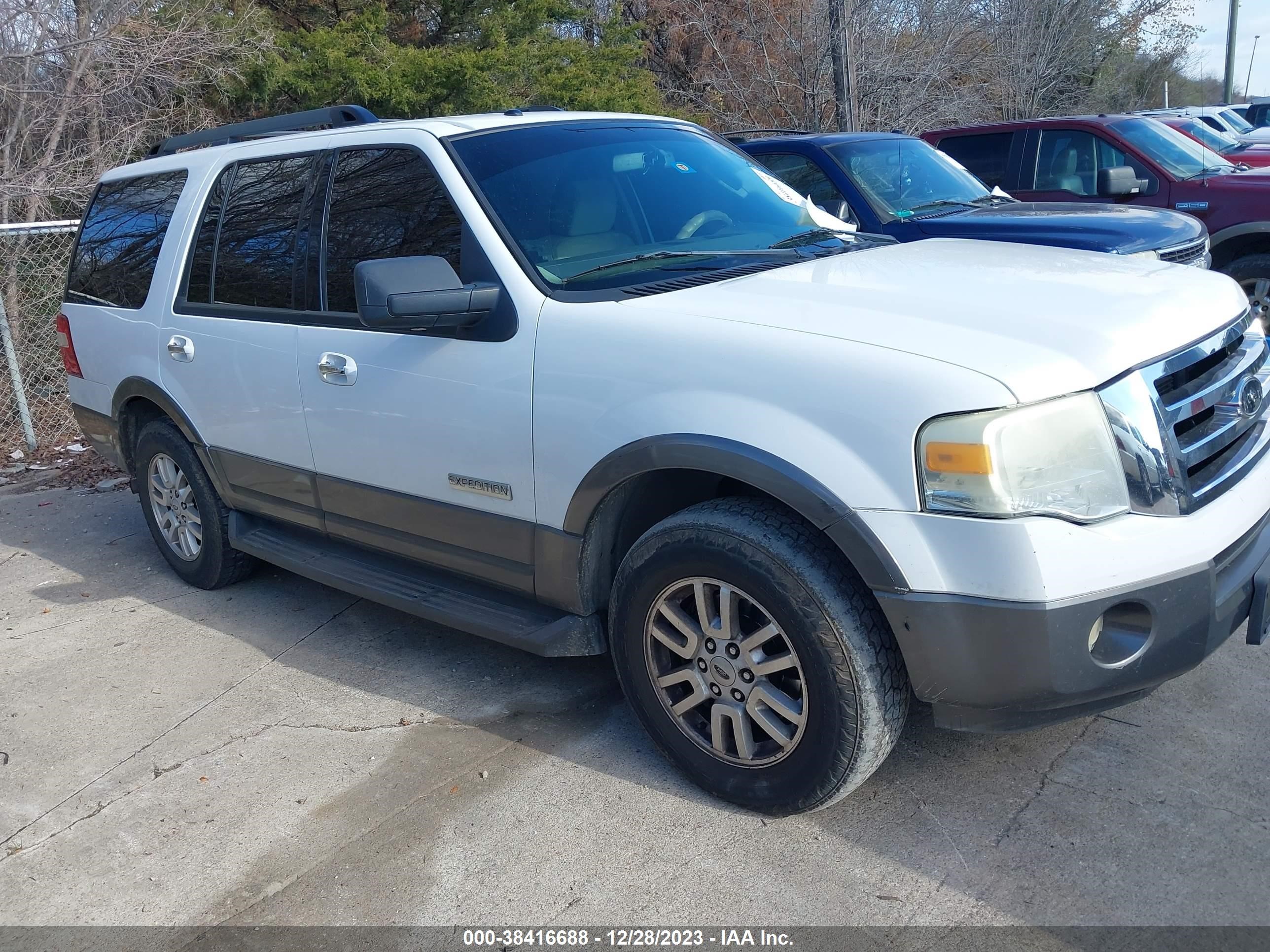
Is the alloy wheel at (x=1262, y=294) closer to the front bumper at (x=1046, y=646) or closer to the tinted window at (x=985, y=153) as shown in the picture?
the tinted window at (x=985, y=153)

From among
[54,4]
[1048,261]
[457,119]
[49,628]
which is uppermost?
[54,4]

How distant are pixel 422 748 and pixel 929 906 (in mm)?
1753

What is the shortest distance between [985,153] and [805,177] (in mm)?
2647

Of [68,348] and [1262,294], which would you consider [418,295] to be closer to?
[68,348]

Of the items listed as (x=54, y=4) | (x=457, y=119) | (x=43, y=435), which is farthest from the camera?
(x=54, y=4)

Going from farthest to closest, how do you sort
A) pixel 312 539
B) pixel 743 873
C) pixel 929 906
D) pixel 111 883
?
pixel 312 539
pixel 111 883
pixel 743 873
pixel 929 906

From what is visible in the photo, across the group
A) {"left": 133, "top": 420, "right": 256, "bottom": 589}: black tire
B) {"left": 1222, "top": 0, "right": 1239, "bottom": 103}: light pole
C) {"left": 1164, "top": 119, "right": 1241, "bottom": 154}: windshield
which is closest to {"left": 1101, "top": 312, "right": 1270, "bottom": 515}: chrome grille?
{"left": 133, "top": 420, "right": 256, "bottom": 589}: black tire

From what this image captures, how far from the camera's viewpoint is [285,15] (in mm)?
12977

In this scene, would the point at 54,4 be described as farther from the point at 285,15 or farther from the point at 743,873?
the point at 743,873

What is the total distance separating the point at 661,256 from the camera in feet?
12.3

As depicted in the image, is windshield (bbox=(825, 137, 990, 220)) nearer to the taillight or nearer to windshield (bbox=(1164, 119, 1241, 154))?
the taillight

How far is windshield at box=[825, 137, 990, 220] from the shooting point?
738cm

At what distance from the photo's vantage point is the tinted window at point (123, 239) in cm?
516

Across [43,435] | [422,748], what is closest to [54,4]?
[43,435]
